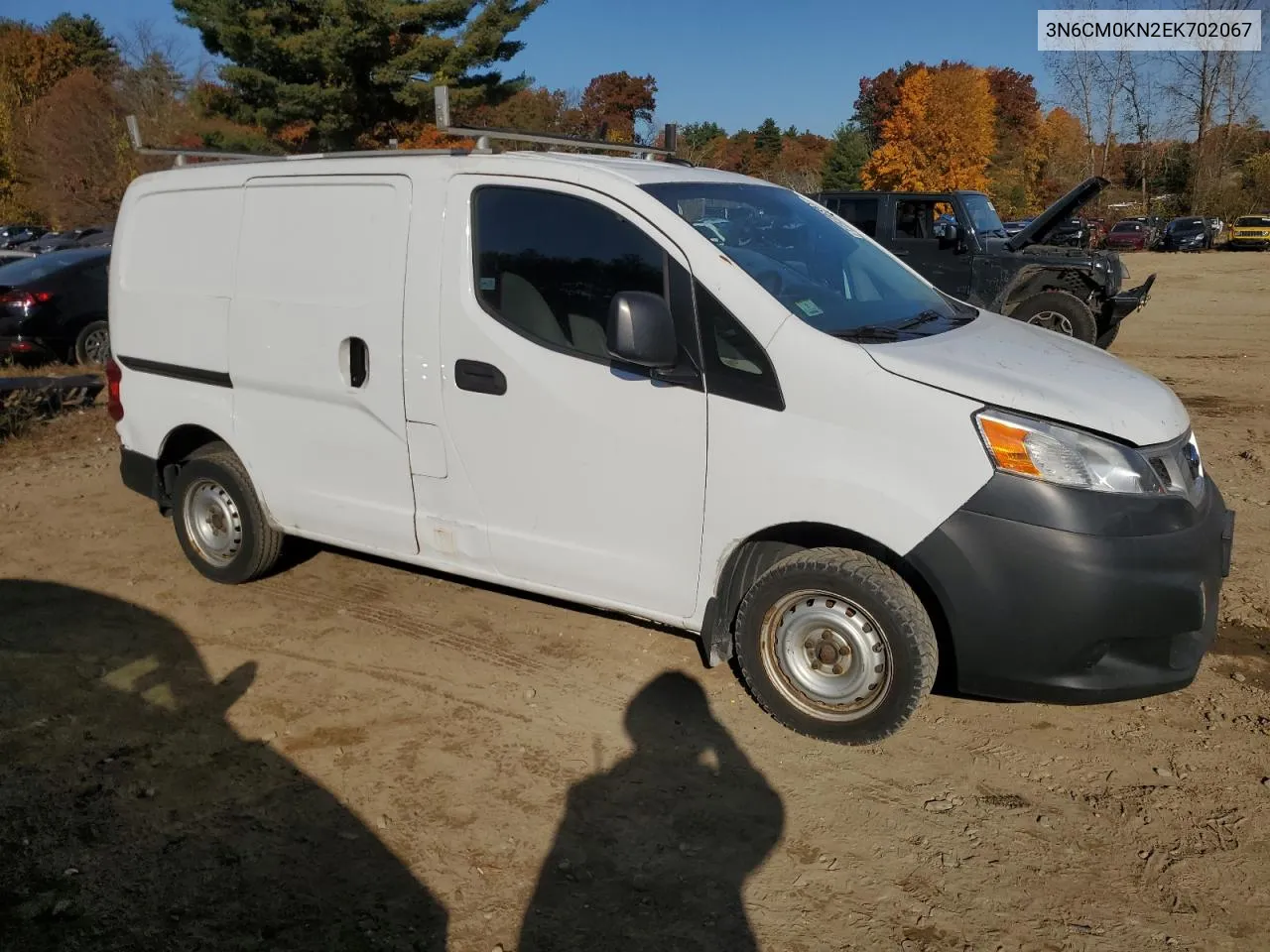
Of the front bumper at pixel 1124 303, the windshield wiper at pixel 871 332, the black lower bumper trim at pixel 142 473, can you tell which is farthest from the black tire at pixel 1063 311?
the black lower bumper trim at pixel 142 473

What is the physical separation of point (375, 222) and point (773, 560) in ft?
7.12

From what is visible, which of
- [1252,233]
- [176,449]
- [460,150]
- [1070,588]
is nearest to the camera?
Answer: [1070,588]

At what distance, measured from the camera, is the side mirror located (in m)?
3.44

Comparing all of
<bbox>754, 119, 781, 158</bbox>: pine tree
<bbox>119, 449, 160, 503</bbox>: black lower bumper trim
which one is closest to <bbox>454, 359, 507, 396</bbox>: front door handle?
<bbox>119, 449, 160, 503</bbox>: black lower bumper trim

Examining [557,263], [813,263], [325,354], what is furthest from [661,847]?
[325,354]

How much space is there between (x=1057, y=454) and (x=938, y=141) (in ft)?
183

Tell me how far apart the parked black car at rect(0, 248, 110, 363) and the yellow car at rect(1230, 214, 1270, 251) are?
37071mm

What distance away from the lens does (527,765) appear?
11.8 feet

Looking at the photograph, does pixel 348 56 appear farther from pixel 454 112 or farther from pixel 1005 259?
pixel 1005 259

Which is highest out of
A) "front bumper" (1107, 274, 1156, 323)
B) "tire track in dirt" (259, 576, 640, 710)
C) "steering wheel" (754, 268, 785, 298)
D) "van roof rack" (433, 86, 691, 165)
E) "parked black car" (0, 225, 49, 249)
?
"parked black car" (0, 225, 49, 249)

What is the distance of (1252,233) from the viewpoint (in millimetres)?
35875

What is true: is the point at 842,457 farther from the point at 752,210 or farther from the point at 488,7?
the point at 488,7

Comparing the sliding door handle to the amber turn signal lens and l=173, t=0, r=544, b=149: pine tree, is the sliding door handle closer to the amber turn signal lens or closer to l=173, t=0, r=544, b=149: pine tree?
the amber turn signal lens

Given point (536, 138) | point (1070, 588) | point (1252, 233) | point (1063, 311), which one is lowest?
point (1070, 588)
